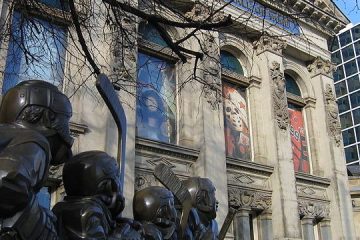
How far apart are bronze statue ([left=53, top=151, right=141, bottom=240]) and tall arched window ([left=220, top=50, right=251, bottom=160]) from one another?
14.8 metres

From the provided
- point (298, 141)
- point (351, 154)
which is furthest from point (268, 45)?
point (351, 154)

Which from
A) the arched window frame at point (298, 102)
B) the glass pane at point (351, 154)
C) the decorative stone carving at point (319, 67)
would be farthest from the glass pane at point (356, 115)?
the arched window frame at point (298, 102)

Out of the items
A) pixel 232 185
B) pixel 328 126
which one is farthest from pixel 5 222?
pixel 328 126

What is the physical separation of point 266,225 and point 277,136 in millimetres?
3453

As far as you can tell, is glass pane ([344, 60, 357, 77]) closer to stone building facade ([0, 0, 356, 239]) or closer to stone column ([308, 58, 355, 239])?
stone building facade ([0, 0, 356, 239])

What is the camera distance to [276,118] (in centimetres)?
1867

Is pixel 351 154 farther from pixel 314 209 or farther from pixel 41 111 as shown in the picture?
pixel 41 111

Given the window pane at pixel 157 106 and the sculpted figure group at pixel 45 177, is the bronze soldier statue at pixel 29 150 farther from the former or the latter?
the window pane at pixel 157 106

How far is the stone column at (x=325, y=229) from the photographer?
19459mm


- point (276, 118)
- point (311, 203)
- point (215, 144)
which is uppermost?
point (276, 118)

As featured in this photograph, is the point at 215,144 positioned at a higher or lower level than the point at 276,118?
lower

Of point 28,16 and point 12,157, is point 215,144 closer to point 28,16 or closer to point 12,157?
point 28,16

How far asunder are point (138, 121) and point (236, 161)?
4.08 m

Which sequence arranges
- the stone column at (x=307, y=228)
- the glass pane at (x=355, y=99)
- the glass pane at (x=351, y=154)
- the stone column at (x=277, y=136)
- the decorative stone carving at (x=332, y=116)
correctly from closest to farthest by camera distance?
the stone column at (x=277, y=136), the stone column at (x=307, y=228), the decorative stone carving at (x=332, y=116), the glass pane at (x=351, y=154), the glass pane at (x=355, y=99)
